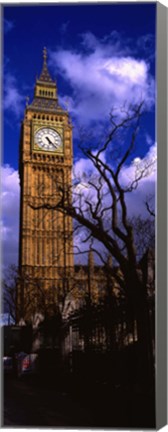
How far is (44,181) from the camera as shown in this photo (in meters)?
6.38

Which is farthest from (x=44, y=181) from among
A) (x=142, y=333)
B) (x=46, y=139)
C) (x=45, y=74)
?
(x=142, y=333)

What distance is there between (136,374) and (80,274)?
369 inches

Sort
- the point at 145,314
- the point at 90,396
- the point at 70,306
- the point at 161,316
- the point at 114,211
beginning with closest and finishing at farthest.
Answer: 1. the point at 161,316
2. the point at 145,314
3. the point at 114,211
4. the point at 90,396
5. the point at 70,306

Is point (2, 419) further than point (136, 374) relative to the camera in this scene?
No

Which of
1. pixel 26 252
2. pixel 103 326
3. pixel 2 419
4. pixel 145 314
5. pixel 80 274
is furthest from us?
pixel 26 252

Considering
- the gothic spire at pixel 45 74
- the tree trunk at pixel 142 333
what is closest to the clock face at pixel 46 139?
the gothic spire at pixel 45 74

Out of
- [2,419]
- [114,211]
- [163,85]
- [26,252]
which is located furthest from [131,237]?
[26,252]

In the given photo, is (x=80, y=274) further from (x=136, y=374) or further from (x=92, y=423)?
(x=92, y=423)

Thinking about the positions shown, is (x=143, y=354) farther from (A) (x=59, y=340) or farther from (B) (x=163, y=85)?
(A) (x=59, y=340)

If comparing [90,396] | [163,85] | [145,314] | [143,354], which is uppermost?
[163,85]

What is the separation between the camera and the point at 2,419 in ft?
11.2

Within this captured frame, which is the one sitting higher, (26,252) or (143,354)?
(26,252)

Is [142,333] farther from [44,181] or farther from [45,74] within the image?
[44,181]

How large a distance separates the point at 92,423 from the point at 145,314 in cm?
95
